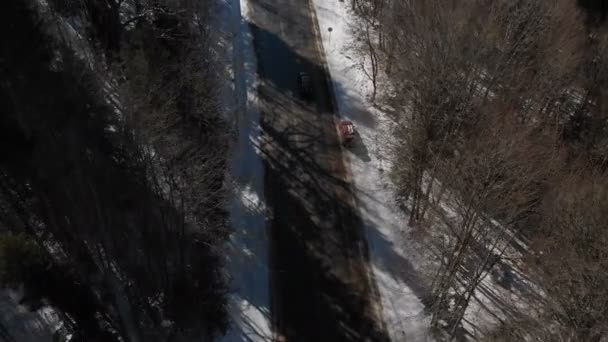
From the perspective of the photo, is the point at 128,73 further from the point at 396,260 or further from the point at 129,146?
the point at 396,260

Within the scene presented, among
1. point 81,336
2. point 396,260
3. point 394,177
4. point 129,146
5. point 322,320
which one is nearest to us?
point 81,336

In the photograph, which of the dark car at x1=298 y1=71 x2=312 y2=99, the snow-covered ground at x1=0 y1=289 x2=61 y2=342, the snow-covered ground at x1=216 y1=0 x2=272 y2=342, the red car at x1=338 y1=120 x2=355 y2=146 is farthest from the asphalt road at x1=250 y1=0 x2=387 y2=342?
the snow-covered ground at x1=0 y1=289 x2=61 y2=342

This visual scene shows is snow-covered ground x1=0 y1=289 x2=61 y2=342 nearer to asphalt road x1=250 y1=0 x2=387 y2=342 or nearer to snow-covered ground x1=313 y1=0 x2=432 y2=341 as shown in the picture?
asphalt road x1=250 y1=0 x2=387 y2=342

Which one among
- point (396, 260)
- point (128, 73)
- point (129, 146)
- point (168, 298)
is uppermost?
point (128, 73)

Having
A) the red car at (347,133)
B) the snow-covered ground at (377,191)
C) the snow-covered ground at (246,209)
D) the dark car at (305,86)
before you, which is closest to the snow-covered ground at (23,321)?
the snow-covered ground at (246,209)

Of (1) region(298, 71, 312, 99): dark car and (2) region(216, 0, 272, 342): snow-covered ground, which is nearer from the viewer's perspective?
(2) region(216, 0, 272, 342): snow-covered ground

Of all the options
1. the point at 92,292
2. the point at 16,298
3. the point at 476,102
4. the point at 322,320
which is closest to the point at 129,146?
the point at 92,292

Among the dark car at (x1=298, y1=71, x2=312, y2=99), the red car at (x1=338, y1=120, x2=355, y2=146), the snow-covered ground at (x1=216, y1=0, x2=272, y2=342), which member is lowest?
the snow-covered ground at (x1=216, y1=0, x2=272, y2=342)

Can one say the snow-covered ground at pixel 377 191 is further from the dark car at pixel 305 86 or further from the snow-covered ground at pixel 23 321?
the snow-covered ground at pixel 23 321
